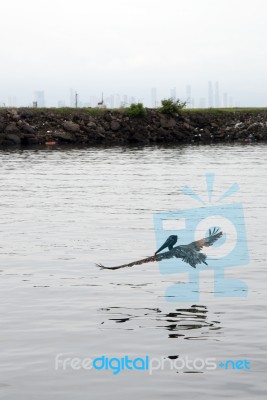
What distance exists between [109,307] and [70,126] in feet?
204

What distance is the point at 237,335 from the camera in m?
12.0

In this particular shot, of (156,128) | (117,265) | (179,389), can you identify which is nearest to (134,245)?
(117,265)

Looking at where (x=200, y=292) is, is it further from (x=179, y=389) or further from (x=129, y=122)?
(x=129, y=122)

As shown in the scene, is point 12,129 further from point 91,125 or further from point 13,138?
point 91,125

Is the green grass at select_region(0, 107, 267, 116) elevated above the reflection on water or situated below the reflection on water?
above

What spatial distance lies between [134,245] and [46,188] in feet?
50.7

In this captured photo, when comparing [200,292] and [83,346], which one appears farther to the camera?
[200,292]

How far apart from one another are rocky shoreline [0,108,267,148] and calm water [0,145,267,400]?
141 feet

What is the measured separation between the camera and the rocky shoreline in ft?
243

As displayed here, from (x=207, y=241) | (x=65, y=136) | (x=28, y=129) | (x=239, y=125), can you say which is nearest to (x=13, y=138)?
(x=28, y=129)

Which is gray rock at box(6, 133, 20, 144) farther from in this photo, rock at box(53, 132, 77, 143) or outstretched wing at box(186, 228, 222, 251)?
outstretched wing at box(186, 228, 222, 251)

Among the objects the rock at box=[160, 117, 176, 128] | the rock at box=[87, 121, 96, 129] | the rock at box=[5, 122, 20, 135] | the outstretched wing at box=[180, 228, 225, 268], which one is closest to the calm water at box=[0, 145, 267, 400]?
the outstretched wing at box=[180, 228, 225, 268]

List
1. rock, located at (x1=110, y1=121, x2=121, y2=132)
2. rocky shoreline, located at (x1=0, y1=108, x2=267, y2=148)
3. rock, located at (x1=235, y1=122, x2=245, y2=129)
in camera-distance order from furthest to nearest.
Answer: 1. rock, located at (x1=235, y1=122, x2=245, y2=129)
2. rock, located at (x1=110, y1=121, x2=121, y2=132)
3. rocky shoreline, located at (x1=0, y1=108, x2=267, y2=148)

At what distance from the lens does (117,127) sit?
77812 mm
